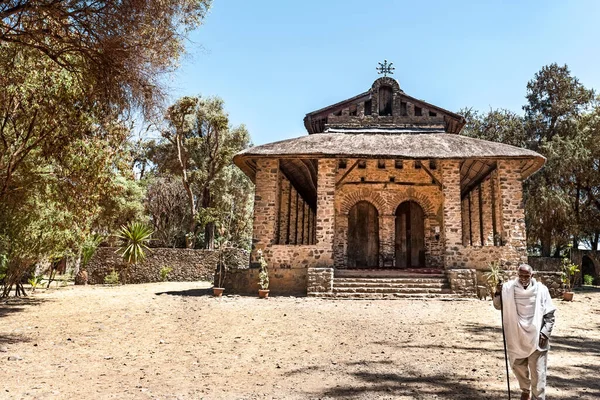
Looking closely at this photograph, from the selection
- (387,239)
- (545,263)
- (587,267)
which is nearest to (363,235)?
(387,239)

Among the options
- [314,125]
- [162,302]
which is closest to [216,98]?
[314,125]

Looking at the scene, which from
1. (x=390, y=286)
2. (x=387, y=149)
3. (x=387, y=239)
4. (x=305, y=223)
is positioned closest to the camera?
(x=390, y=286)

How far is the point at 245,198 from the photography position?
100ft

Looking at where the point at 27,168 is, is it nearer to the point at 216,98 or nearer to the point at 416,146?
the point at 416,146

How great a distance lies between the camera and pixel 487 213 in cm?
1802

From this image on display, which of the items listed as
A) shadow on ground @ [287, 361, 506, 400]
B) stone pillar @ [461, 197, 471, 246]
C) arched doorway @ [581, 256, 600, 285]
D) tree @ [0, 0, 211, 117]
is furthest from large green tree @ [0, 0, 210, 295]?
arched doorway @ [581, 256, 600, 285]

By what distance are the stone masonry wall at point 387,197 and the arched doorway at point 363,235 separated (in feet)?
0.98

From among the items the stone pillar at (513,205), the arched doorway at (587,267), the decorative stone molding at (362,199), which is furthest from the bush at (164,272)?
the arched doorway at (587,267)

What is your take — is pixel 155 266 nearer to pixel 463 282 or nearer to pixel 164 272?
pixel 164 272

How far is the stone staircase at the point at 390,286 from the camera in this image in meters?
12.3

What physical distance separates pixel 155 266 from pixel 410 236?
11761 mm

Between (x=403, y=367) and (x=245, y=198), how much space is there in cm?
2559

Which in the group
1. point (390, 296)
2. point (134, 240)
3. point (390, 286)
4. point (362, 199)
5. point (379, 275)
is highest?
point (362, 199)

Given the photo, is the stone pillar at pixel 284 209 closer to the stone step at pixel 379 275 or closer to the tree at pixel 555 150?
the stone step at pixel 379 275
